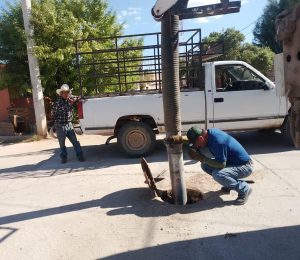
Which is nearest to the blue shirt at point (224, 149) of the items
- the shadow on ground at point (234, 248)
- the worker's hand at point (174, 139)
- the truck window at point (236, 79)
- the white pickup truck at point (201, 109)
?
the worker's hand at point (174, 139)

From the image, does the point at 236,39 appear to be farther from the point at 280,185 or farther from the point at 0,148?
the point at 280,185

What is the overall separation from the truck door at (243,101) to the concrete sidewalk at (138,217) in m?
0.94

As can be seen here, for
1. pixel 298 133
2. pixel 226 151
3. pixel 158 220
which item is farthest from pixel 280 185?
pixel 298 133

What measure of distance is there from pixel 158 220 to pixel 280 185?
2090 millimetres

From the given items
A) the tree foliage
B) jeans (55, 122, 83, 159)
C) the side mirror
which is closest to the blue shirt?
the side mirror

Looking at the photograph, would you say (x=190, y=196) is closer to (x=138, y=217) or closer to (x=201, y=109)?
(x=138, y=217)

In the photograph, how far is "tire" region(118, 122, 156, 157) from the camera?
7.90 m

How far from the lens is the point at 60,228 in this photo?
14.5ft

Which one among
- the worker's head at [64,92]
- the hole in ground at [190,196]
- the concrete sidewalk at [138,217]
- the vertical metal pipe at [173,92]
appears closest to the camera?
the concrete sidewalk at [138,217]

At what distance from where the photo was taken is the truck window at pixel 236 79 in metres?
7.89

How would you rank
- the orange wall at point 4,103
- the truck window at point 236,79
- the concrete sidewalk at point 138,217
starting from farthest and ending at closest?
the orange wall at point 4,103
the truck window at point 236,79
the concrete sidewalk at point 138,217

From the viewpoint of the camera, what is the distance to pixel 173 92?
484cm

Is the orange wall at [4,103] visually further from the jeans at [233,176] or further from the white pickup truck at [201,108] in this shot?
the jeans at [233,176]

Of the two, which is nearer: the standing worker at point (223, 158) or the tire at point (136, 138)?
the standing worker at point (223, 158)
